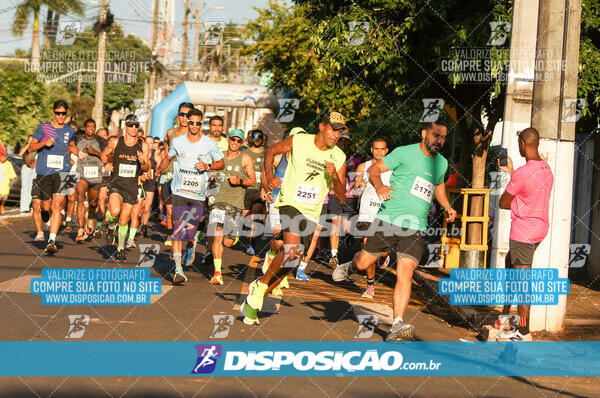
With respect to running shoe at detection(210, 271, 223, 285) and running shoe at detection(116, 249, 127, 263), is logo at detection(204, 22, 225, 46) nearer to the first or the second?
running shoe at detection(116, 249, 127, 263)

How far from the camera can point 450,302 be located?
10.1 meters

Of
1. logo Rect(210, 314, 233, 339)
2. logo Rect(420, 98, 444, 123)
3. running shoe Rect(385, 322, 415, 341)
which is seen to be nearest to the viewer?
logo Rect(210, 314, 233, 339)

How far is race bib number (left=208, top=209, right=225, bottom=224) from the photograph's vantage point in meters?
11.5

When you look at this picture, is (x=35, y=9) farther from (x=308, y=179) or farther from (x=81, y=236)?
(x=308, y=179)

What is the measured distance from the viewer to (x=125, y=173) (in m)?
13.2

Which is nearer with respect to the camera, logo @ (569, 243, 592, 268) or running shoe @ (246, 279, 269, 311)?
running shoe @ (246, 279, 269, 311)

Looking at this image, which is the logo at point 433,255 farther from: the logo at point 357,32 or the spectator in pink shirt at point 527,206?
the spectator in pink shirt at point 527,206

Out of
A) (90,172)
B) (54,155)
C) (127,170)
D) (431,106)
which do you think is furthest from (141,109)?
(127,170)

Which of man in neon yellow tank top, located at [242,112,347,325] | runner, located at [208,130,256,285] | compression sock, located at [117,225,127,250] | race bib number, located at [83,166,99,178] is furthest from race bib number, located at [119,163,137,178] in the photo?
man in neon yellow tank top, located at [242,112,347,325]

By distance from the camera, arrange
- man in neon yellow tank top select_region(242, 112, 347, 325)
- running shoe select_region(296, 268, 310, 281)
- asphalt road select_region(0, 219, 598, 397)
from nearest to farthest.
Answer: asphalt road select_region(0, 219, 598, 397) → man in neon yellow tank top select_region(242, 112, 347, 325) → running shoe select_region(296, 268, 310, 281)

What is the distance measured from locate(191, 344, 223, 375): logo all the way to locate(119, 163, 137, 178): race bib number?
649cm

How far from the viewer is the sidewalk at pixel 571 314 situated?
28.8 feet

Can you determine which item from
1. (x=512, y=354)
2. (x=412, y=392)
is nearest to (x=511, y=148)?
(x=512, y=354)

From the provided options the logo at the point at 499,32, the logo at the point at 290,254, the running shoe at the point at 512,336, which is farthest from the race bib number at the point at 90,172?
the running shoe at the point at 512,336
